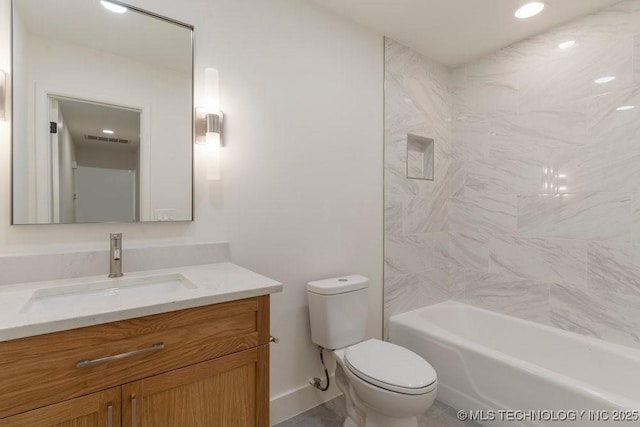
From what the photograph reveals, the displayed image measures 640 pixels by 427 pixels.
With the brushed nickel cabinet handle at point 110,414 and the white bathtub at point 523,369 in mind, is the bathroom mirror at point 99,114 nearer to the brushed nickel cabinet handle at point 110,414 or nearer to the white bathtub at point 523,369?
the brushed nickel cabinet handle at point 110,414

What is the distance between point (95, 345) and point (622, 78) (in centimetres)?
286

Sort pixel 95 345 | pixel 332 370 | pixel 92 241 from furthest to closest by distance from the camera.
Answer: pixel 332 370
pixel 92 241
pixel 95 345

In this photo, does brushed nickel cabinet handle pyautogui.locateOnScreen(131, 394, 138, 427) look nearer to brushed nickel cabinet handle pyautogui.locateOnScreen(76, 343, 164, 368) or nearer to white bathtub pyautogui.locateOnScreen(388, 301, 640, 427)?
brushed nickel cabinet handle pyautogui.locateOnScreen(76, 343, 164, 368)

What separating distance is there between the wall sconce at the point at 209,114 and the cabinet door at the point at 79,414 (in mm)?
1083

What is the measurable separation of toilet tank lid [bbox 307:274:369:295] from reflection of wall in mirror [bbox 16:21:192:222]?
79cm

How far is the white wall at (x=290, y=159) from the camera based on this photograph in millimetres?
1605

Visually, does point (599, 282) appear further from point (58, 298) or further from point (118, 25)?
point (118, 25)

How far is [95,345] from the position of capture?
90 cm

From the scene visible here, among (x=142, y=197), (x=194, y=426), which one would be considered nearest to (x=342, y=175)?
(x=142, y=197)

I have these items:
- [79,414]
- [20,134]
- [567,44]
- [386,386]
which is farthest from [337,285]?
[567,44]

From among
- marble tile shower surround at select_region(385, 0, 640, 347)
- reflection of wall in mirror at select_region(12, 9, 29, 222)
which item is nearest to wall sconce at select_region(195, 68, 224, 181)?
reflection of wall in mirror at select_region(12, 9, 29, 222)

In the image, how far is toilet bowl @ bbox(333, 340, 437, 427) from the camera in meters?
1.38

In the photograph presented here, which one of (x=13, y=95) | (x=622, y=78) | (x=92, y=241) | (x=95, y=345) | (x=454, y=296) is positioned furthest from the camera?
(x=454, y=296)

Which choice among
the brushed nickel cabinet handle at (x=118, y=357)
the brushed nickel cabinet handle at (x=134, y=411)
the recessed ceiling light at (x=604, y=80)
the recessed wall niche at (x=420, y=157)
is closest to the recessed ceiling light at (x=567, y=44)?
the recessed ceiling light at (x=604, y=80)
